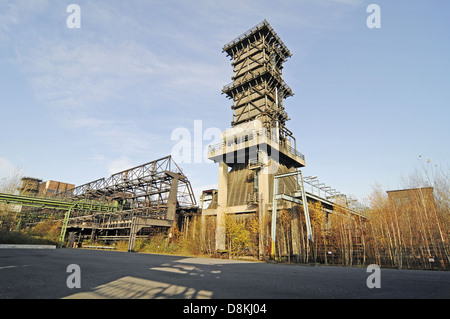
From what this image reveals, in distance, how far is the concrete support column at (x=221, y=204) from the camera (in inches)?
1077

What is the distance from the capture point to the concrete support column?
27.4 m

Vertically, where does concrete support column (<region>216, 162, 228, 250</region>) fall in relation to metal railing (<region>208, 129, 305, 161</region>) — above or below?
below

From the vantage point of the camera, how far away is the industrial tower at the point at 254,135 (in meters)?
28.9

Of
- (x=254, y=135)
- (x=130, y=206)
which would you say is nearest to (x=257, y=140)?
(x=254, y=135)

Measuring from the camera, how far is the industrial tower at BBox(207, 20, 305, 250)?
94.8 ft

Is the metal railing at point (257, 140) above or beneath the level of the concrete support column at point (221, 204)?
above

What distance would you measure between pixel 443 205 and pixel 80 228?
51841mm

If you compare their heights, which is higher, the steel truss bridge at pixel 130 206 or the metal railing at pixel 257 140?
the metal railing at pixel 257 140

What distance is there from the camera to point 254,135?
30.8 meters

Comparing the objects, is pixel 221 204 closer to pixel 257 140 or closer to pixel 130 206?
pixel 257 140

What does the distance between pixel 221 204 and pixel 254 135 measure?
11.0 metres

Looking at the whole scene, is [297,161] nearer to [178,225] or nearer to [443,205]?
[443,205]
